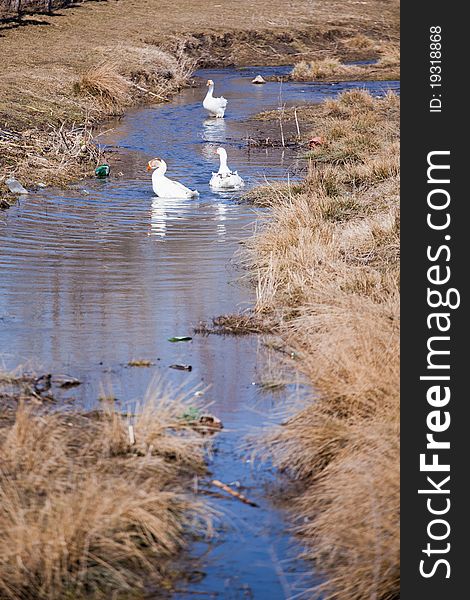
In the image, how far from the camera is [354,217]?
42.6ft

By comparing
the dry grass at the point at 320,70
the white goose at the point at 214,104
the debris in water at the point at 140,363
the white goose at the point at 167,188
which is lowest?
the debris in water at the point at 140,363

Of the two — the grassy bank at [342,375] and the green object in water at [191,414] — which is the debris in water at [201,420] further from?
the grassy bank at [342,375]

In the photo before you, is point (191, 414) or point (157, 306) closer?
point (191, 414)

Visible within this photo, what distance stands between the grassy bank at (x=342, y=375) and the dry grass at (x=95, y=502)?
0.63m

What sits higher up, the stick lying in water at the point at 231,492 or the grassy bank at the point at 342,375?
the grassy bank at the point at 342,375

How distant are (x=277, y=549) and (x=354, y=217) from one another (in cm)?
757

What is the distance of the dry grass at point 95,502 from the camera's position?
17.3 ft

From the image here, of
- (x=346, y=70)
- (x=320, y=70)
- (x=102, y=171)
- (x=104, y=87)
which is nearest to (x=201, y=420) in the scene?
(x=102, y=171)

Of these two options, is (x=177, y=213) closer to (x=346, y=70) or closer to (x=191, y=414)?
(x=191, y=414)

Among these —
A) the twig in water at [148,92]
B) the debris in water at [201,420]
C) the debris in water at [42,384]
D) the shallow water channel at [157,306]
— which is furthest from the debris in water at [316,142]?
the debris in water at [201,420]

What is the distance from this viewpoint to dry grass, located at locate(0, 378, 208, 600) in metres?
5.28

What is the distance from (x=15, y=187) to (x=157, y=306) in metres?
6.57

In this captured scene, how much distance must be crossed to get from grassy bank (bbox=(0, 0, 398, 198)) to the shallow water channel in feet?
4.19

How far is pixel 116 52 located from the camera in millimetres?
31750
